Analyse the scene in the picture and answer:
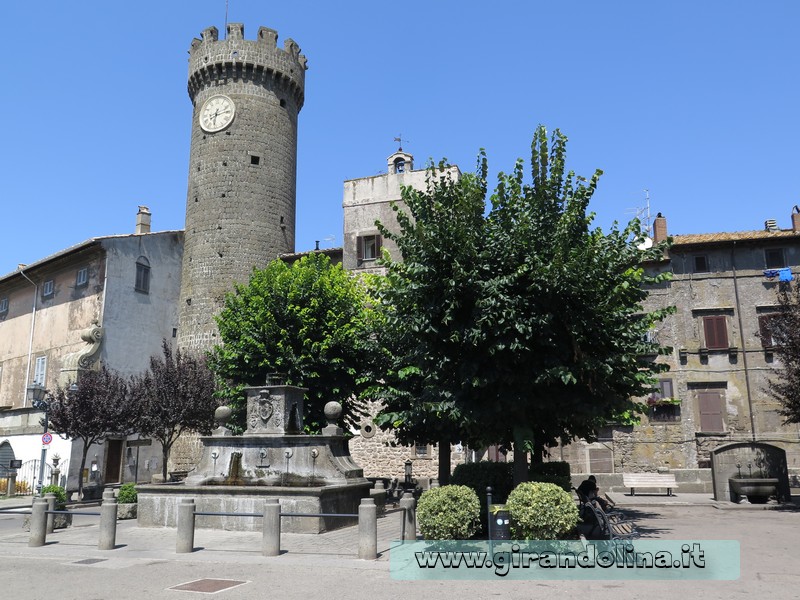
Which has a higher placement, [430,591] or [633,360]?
[633,360]

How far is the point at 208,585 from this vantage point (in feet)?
29.3

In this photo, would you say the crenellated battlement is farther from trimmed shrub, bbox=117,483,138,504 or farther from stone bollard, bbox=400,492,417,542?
stone bollard, bbox=400,492,417,542

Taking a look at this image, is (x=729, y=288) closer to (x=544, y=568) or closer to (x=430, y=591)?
(x=544, y=568)

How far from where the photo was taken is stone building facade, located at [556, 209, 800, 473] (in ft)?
101

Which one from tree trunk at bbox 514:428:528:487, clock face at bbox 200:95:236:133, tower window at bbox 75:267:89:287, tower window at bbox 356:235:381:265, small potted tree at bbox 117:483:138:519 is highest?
clock face at bbox 200:95:236:133

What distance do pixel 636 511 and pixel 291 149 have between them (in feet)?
94.8

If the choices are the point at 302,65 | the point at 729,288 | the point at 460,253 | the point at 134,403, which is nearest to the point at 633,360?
the point at 460,253

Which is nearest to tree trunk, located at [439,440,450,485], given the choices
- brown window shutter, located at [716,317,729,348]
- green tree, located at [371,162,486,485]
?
green tree, located at [371,162,486,485]

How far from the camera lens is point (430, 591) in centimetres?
838

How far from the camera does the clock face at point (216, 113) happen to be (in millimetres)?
37812

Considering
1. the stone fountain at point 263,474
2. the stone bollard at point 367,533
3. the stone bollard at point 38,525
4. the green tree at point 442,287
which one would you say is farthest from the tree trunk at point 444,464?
the stone bollard at point 38,525

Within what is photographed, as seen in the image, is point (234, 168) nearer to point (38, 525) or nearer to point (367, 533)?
point (38, 525)

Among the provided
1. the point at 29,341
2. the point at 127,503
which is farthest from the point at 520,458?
the point at 29,341

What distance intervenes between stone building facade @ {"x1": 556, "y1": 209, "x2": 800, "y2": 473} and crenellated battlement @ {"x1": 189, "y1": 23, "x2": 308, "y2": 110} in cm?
2386
